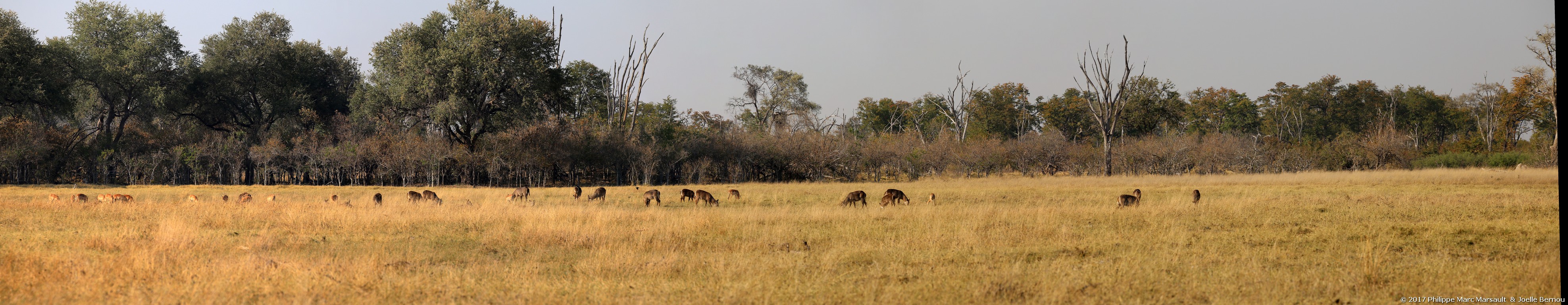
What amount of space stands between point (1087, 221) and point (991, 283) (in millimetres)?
7549

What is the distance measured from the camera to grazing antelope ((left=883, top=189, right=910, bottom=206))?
1931 centimetres

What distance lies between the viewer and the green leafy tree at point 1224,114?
241 ft

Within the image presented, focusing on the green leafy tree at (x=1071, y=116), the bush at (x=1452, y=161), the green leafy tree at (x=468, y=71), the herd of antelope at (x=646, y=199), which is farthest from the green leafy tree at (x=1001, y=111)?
the herd of antelope at (x=646, y=199)

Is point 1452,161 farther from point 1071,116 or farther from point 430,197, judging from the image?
point 430,197

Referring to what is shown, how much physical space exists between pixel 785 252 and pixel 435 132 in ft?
119

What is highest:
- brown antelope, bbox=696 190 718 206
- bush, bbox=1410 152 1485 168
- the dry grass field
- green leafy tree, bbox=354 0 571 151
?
green leafy tree, bbox=354 0 571 151

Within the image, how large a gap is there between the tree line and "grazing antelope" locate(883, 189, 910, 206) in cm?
2139

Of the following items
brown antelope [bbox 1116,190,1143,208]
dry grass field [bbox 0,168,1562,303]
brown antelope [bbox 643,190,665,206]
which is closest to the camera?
dry grass field [bbox 0,168,1562,303]

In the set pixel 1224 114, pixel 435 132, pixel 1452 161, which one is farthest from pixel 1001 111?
pixel 435 132

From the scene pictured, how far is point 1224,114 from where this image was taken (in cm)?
7481

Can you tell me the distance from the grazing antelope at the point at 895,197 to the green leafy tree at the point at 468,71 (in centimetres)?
2478

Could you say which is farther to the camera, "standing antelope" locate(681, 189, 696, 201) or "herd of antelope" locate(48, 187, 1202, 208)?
"standing antelope" locate(681, 189, 696, 201)

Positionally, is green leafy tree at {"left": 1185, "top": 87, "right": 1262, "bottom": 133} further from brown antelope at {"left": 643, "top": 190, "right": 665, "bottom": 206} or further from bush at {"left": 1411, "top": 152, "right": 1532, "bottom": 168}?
brown antelope at {"left": 643, "top": 190, "right": 665, "bottom": 206}

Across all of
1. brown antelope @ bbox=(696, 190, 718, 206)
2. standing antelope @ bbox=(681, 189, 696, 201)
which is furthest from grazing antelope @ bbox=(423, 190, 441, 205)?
brown antelope @ bbox=(696, 190, 718, 206)
